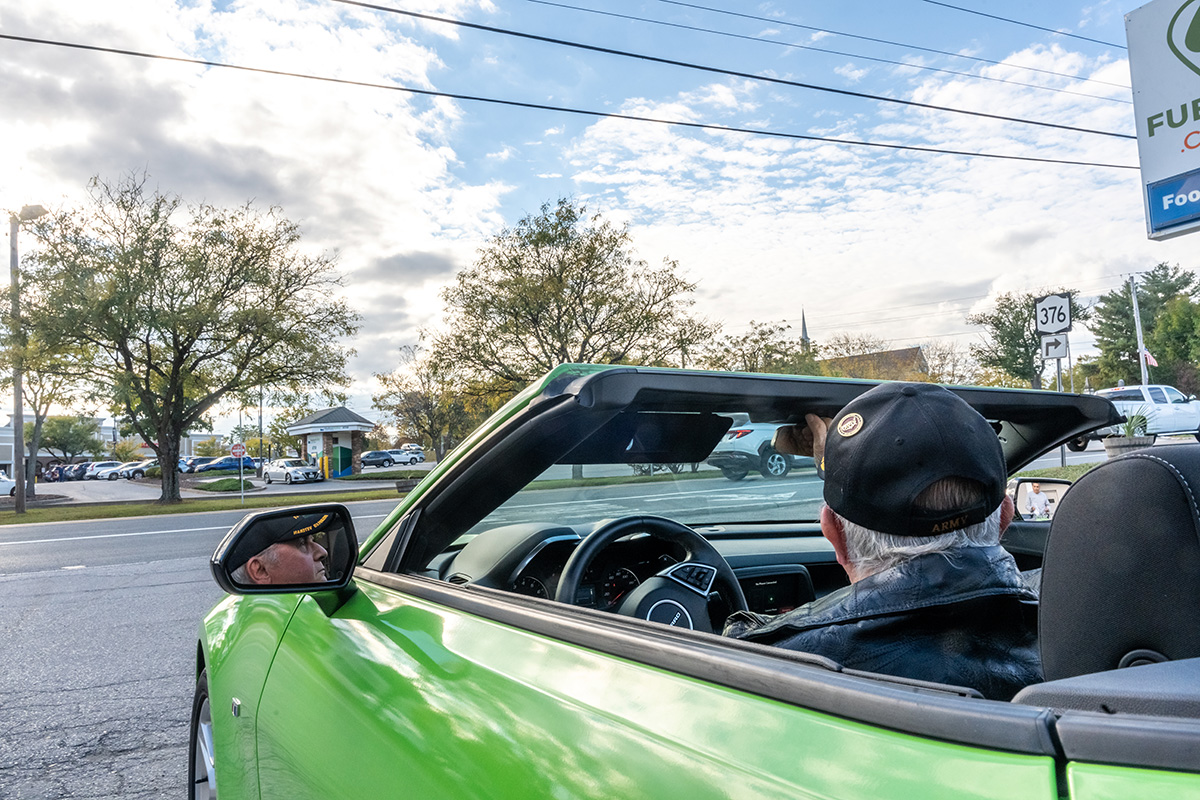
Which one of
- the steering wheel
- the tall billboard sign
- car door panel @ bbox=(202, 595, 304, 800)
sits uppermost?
the tall billboard sign

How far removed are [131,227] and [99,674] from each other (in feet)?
101

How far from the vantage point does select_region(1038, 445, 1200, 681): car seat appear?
0.99m

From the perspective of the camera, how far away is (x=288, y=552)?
92.7 inches

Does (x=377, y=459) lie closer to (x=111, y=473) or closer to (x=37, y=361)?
(x=111, y=473)

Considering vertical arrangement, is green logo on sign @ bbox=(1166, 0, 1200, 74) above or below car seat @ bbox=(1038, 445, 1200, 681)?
above

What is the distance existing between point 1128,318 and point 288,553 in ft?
244

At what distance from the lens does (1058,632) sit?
43.1 inches

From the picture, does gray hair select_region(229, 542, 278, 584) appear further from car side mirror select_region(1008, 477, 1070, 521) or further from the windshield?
car side mirror select_region(1008, 477, 1070, 521)

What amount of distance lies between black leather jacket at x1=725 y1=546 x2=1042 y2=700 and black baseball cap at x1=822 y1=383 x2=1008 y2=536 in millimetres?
67

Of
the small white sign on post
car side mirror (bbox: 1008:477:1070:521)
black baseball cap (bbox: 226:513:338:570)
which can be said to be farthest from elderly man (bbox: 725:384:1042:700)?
the small white sign on post

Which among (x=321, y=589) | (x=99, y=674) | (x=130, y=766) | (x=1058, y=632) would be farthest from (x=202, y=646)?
(x=99, y=674)

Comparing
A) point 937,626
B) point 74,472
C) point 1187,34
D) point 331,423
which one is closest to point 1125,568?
point 937,626

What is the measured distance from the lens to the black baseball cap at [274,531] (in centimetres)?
202

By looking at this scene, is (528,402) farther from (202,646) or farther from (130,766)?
(130,766)
